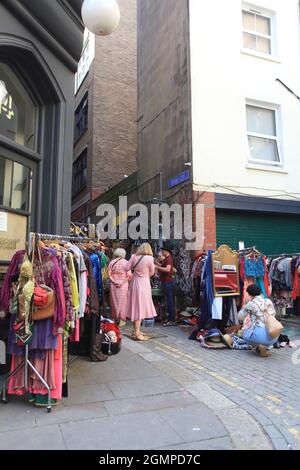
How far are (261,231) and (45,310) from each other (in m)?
8.81

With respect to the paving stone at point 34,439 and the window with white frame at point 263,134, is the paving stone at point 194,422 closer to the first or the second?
the paving stone at point 34,439

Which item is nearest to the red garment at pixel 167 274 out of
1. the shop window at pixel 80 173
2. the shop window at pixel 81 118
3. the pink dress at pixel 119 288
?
the pink dress at pixel 119 288

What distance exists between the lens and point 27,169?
6.28m

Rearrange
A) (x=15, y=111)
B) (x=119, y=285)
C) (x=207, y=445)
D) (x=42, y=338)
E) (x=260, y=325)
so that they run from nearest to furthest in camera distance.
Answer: (x=207, y=445) < (x=42, y=338) < (x=15, y=111) < (x=260, y=325) < (x=119, y=285)

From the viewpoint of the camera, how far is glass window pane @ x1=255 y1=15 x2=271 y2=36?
12.8m

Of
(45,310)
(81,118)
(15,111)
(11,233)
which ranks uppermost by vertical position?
(81,118)

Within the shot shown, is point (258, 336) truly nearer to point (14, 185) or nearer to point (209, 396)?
point (209, 396)

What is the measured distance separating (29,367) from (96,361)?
1886 mm

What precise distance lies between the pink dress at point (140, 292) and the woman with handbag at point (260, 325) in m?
2.01

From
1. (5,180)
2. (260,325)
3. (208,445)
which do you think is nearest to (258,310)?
(260,325)

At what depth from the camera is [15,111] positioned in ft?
20.1

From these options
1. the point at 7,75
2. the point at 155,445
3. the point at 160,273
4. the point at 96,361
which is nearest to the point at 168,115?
the point at 160,273

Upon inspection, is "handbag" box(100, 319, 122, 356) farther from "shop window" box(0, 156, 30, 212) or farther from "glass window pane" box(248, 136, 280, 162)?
"glass window pane" box(248, 136, 280, 162)

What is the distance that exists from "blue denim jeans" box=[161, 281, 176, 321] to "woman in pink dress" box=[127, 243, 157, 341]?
181 cm
